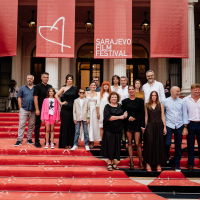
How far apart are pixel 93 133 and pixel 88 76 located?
8273 millimetres

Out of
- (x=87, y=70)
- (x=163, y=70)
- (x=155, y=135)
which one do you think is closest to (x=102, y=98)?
(x=155, y=135)

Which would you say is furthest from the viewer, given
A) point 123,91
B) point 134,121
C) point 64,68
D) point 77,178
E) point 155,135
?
point 64,68

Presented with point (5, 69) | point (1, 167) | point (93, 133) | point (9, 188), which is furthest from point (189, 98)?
point (5, 69)

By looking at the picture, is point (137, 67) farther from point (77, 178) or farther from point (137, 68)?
point (77, 178)

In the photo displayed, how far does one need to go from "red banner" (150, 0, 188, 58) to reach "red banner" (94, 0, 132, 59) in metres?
1.15

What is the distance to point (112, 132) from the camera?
4.57 m

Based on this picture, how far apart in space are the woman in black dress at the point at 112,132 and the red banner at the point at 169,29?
16.2 ft

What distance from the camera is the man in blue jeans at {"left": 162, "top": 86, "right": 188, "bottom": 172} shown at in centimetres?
466

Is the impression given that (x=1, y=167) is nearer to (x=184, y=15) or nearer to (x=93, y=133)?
(x=93, y=133)

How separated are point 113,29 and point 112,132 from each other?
570 centimetres

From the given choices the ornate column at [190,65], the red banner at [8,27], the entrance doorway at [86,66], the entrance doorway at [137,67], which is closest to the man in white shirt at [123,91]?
the ornate column at [190,65]

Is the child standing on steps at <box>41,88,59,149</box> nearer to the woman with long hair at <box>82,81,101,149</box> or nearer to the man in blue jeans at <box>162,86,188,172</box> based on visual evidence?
the woman with long hair at <box>82,81,101,149</box>

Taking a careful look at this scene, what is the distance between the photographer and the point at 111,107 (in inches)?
183

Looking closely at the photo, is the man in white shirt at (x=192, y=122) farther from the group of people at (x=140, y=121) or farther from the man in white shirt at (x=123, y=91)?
the man in white shirt at (x=123, y=91)
